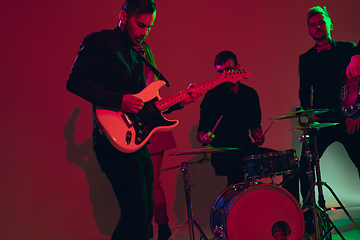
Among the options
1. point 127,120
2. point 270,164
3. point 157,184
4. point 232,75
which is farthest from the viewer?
point 157,184

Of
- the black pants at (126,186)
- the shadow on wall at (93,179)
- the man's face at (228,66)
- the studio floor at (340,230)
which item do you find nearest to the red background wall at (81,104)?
the shadow on wall at (93,179)

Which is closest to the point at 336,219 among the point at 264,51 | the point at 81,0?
the point at 264,51

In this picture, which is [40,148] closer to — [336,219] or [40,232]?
[40,232]

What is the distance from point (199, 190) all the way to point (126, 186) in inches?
98.3

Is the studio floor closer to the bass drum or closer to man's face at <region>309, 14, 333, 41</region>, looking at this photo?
the bass drum

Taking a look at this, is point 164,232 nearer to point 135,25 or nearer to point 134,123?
point 134,123

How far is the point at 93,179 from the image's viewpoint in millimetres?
3555

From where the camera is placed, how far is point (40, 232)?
3.37 m

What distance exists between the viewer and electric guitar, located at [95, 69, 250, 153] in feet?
5.09

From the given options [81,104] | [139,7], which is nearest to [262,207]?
[139,7]

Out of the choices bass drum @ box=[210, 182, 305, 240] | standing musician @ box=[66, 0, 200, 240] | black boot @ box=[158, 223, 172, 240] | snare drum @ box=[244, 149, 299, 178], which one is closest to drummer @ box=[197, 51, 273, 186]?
snare drum @ box=[244, 149, 299, 178]

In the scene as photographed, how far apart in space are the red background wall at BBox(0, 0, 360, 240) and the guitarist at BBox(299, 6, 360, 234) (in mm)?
1114

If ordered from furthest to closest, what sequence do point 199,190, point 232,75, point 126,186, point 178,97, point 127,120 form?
1. point 199,190
2. point 232,75
3. point 178,97
4. point 127,120
5. point 126,186

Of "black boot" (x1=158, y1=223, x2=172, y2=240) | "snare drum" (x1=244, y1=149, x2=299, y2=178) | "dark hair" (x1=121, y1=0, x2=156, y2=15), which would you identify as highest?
"dark hair" (x1=121, y1=0, x2=156, y2=15)
